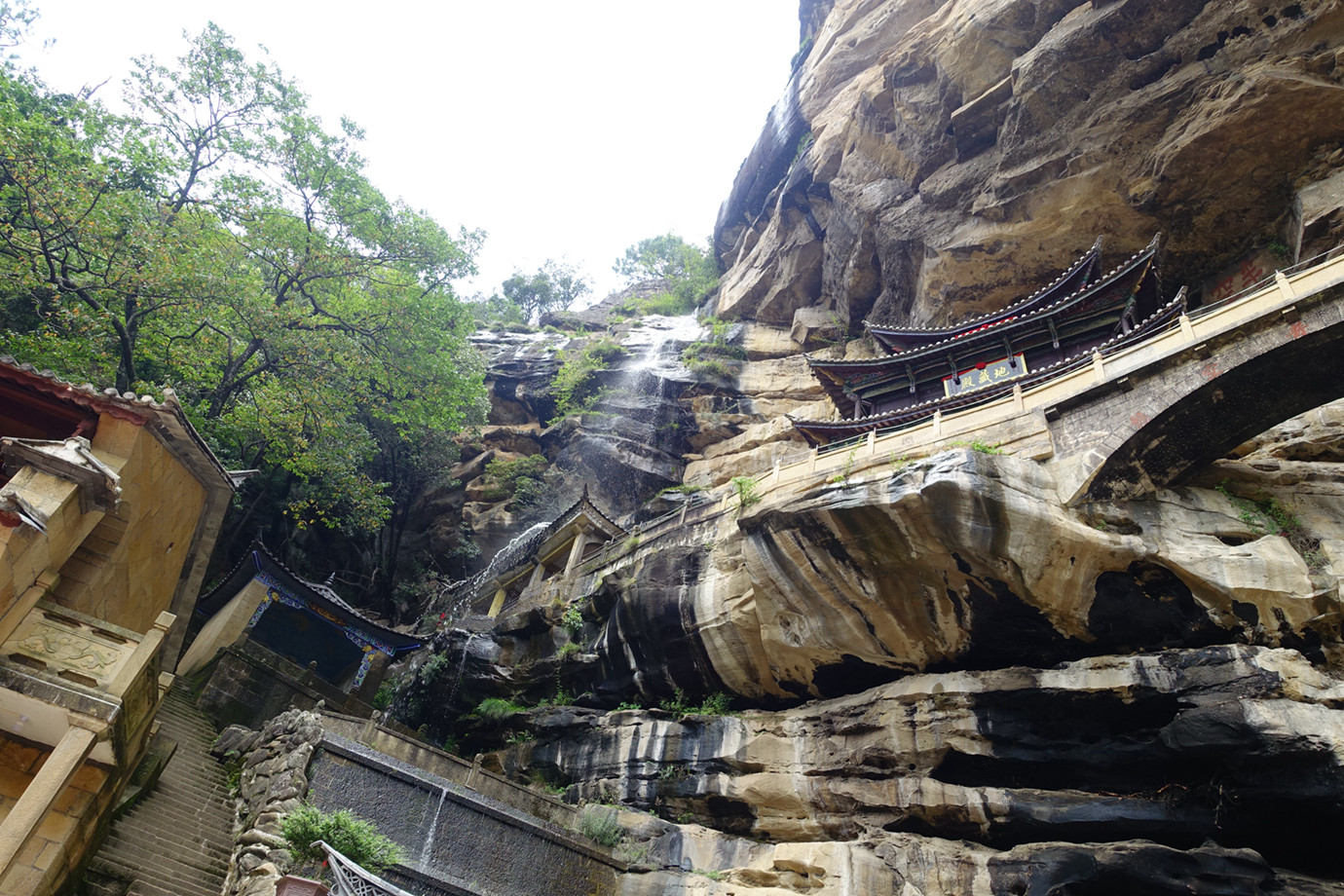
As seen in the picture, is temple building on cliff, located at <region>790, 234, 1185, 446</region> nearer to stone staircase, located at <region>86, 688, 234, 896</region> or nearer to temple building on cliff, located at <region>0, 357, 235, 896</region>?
temple building on cliff, located at <region>0, 357, 235, 896</region>

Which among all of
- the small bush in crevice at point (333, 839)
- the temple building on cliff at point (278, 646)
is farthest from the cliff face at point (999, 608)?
the small bush in crevice at point (333, 839)

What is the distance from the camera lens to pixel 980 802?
1042 centimetres

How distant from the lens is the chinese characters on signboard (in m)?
18.2

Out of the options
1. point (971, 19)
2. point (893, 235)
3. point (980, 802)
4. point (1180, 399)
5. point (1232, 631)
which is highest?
point (971, 19)

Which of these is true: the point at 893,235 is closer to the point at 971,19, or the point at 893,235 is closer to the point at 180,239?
the point at 971,19

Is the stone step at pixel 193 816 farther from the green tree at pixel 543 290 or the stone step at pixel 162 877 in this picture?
the green tree at pixel 543 290

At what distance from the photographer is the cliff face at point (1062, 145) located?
15.6 m

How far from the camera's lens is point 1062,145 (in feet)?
61.6

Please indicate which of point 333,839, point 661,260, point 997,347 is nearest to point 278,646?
point 333,839

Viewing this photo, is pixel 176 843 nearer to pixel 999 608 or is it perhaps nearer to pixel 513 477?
pixel 999 608

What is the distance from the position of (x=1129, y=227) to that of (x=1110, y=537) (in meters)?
12.4

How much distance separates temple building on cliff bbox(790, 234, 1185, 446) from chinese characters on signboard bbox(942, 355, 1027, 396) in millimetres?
24

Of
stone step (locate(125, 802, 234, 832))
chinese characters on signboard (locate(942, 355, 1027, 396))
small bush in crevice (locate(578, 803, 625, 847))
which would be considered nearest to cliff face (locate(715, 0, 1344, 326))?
chinese characters on signboard (locate(942, 355, 1027, 396))

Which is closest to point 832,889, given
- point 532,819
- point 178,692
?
point 532,819
